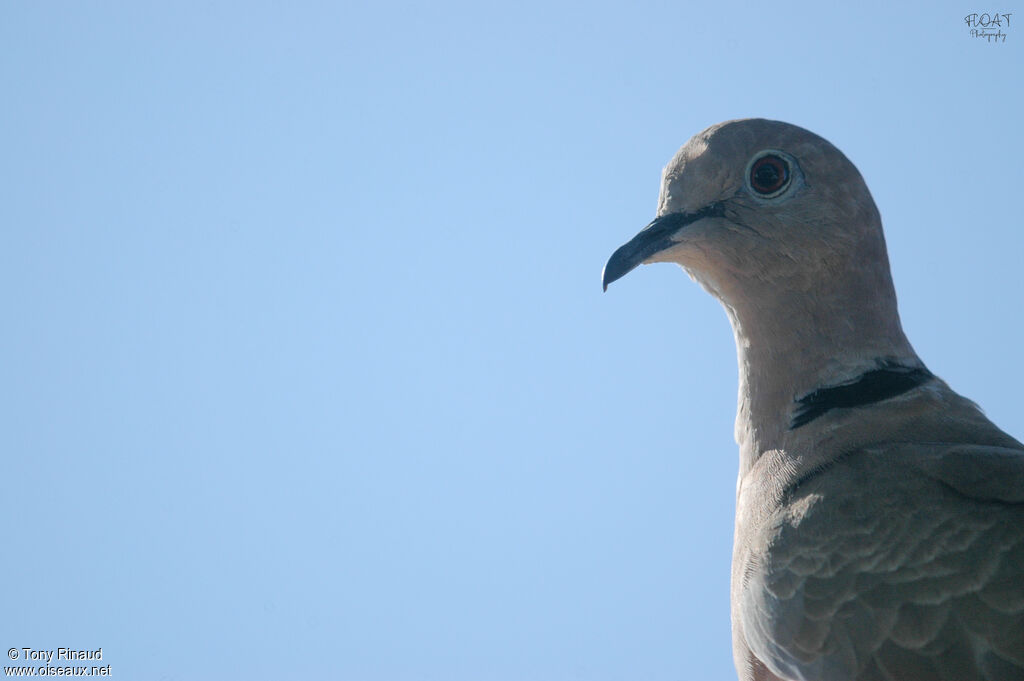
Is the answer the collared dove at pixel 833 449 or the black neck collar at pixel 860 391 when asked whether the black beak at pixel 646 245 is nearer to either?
the collared dove at pixel 833 449

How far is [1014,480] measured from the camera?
2521mm

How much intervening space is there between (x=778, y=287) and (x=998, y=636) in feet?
3.85

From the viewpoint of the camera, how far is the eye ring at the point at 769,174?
304 cm

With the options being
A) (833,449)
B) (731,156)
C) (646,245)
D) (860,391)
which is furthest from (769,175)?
(833,449)

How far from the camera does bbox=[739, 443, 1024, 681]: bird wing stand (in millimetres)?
2287

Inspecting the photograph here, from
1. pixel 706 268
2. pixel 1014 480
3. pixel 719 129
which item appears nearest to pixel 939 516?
pixel 1014 480

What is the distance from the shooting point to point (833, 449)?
276cm

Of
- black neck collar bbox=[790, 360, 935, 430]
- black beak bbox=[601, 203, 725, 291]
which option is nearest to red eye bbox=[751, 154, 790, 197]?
black beak bbox=[601, 203, 725, 291]

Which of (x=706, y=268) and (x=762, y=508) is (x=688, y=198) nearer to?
(x=706, y=268)

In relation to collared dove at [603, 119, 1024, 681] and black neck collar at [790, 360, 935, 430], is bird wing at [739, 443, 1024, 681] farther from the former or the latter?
black neck collar at [790, 360, 935, 430]

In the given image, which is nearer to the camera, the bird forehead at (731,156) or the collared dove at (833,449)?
the collared dove at (833,449)

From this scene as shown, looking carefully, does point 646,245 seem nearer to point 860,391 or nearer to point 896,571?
point 860,391

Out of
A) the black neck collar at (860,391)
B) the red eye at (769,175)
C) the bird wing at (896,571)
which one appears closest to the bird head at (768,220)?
the red eye at (769,175)

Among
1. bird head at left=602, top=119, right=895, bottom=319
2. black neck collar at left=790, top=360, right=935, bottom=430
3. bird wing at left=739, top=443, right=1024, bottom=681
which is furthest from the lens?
bird head at left=602, top=119, right=895, bottom=319
